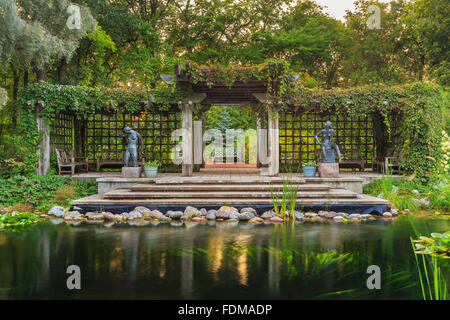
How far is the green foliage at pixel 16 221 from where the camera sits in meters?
6.13

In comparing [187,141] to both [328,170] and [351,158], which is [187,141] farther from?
[351,158]

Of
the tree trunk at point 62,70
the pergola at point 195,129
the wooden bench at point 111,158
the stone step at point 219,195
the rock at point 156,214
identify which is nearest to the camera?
the rock at point 156,214

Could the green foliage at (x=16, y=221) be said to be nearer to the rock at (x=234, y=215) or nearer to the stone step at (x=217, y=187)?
the stone step at (x=217, y=187)

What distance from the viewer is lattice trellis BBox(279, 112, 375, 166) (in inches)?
489

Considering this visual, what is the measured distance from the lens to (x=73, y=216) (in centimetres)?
696

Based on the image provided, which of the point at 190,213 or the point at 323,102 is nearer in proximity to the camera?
the point at 190,213

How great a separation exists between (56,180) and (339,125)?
32.0ft

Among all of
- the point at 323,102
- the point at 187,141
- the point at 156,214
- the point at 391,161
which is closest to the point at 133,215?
the point at 156,214

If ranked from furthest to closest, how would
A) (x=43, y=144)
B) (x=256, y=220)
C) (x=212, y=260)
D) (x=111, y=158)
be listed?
(x=111, y=158), (x=43, y=144), (x=256, y=220), (x=212, y=260)

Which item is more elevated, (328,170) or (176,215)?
(328,170)

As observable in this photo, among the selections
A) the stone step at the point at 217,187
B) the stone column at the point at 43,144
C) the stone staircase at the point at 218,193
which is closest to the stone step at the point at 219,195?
the stone staircase at the point at 218,193

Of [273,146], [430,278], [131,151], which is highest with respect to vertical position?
[273,146]

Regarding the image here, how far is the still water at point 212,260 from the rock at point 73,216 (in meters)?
0.50

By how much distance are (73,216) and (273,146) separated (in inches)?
209
